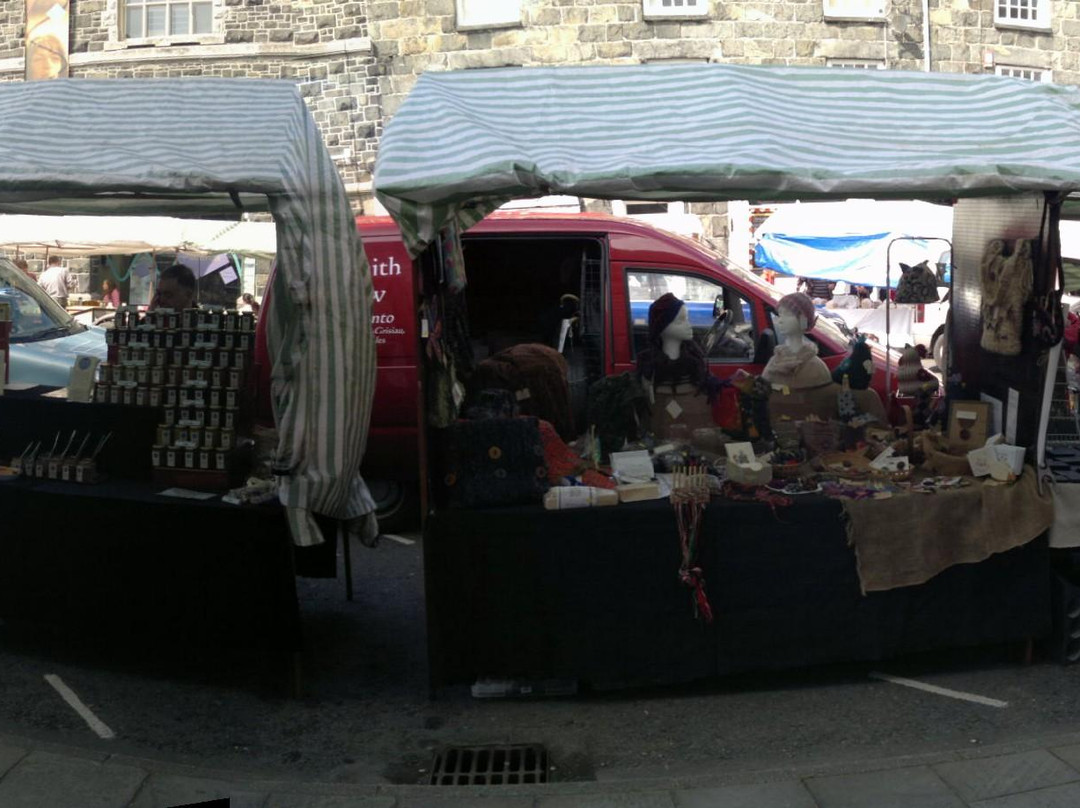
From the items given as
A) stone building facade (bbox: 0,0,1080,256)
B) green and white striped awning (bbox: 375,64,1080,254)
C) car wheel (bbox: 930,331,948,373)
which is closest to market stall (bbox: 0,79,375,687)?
green and white striped awning (bbox: 375,64,1080,254)

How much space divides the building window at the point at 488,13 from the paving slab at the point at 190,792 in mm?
19999

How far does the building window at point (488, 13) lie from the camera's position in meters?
22.5

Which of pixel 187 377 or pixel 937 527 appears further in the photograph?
pixel 187 377


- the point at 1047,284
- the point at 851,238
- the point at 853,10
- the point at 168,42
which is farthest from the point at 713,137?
the point at 168,42

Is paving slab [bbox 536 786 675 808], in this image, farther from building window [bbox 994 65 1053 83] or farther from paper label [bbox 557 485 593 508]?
building window [bbox 994 65 1053 83]

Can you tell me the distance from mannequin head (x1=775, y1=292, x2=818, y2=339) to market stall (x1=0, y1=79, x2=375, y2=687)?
97.6 inches

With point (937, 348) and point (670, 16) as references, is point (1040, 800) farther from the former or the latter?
point (670, 16)

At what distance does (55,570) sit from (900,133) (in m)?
4.16

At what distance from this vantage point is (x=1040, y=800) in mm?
4043

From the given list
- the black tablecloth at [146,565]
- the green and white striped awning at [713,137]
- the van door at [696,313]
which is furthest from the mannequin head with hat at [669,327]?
the black tablecloth at [146,565]

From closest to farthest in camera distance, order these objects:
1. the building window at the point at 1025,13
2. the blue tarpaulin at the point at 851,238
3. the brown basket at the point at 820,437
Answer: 1. the brown basket at the point at 820,437
2. the blue tarpaulin at the point at 851,238
3. the building window at the point at 1025,13

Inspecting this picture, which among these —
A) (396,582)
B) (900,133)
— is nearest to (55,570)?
(396,582)

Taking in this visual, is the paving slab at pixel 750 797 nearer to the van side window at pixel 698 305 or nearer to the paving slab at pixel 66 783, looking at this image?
the paving slab at pixel 66 783

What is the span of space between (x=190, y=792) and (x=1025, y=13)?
24.2 m
